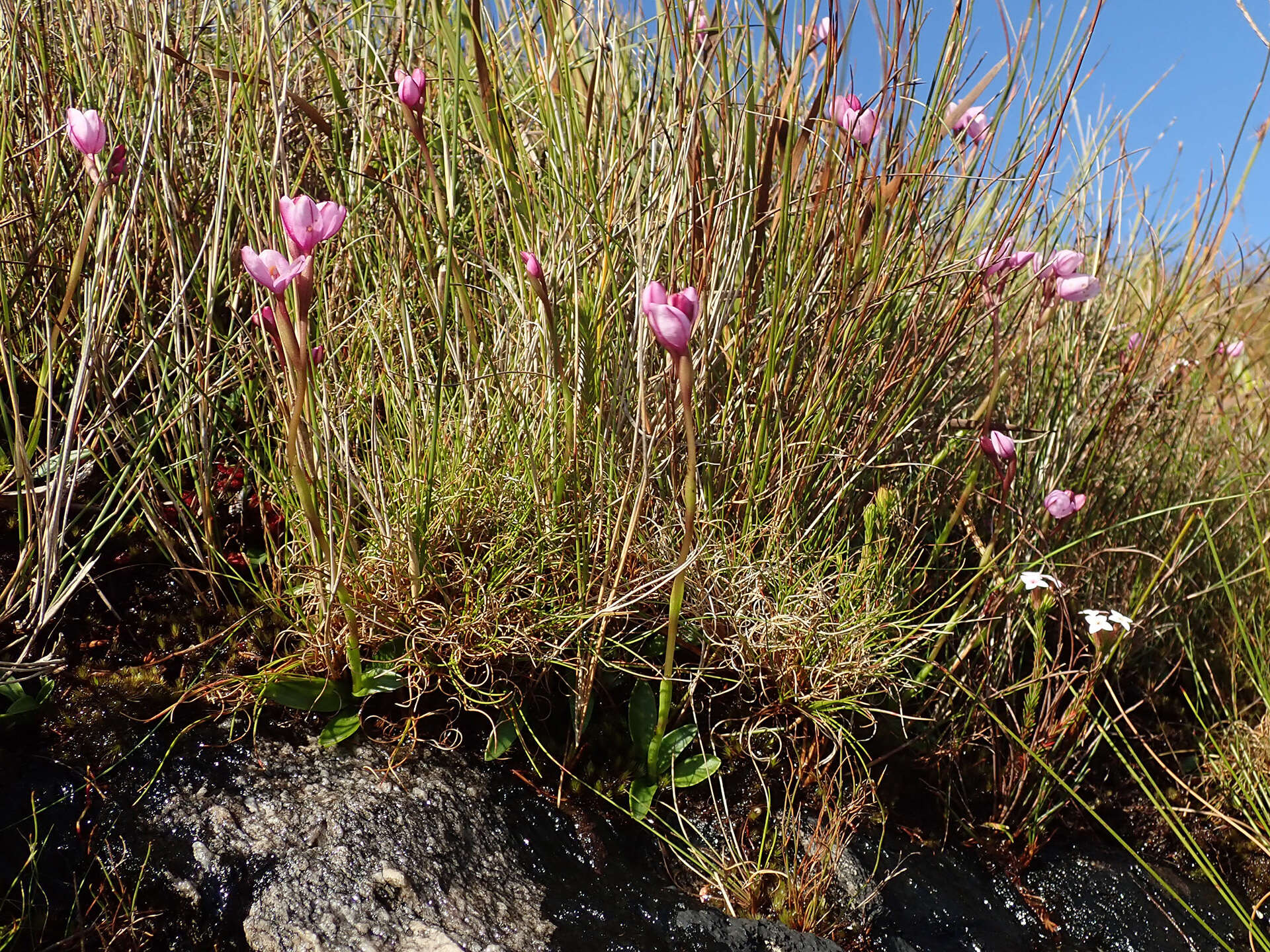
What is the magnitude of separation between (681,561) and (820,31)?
1.14 m

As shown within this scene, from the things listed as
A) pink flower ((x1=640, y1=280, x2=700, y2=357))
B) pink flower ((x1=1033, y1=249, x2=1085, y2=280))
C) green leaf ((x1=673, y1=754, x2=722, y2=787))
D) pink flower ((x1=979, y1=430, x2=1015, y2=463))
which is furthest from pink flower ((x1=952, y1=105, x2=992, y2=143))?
green leaf ((x1=673, y1=754, x2=722, y2=787))

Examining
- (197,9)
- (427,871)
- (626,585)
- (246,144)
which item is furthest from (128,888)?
(197,9)

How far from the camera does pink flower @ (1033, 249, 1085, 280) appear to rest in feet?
5.38

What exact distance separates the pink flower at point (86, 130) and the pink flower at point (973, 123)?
1.51m

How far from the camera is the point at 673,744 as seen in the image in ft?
4.88

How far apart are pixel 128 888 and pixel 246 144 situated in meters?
1.26

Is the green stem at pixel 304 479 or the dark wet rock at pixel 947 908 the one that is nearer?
the green stem at pixel 304 479

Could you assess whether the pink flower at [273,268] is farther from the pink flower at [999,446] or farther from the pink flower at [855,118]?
the pink flower at [999,446]

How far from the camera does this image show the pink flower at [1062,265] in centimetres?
164

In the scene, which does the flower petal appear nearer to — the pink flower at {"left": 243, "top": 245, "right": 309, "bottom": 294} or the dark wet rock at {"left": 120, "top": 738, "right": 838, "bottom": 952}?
the pink flower at {"left": 243, "top": 245, "right": 309, "bottom": 294}

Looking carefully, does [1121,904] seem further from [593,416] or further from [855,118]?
[855,118]

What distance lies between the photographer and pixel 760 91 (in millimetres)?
1869

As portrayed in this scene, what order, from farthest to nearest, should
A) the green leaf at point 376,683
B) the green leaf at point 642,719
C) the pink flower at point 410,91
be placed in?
the green leaf at point 642,719 → the green leaf at point 376,683 → the pink flower at point 410,91

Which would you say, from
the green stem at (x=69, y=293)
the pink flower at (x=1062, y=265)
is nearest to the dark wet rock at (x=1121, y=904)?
the pink flower at (x=1062, y=265)
